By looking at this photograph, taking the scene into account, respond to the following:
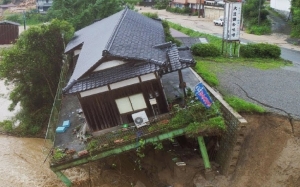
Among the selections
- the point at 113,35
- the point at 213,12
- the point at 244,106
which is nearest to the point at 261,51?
the point at 244,106

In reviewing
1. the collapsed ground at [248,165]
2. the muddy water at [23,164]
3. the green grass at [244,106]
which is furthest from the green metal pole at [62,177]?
the green grass at [244,106]

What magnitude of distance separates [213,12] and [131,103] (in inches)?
1740

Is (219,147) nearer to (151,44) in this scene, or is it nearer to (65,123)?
(151,44)

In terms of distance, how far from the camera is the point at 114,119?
1602 centimetres

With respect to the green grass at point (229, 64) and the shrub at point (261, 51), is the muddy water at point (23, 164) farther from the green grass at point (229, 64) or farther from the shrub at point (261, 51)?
the shrub at point (261, 51)

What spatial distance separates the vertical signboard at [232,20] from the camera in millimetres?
23828

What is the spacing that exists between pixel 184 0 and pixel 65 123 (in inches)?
2050

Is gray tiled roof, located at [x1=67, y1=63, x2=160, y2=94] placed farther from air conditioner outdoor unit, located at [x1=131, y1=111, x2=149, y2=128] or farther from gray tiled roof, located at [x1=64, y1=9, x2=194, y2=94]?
air conditioner outdoor unit, located at [x1=131, y1=111, x2=149, y2=128]

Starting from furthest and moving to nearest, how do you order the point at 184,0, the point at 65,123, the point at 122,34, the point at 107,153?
1. the point at 184,0
2. the point at 122,34
3. the point at 65,123
4. the point at 107,153

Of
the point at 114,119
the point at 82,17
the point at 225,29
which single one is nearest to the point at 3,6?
the point at 82,17

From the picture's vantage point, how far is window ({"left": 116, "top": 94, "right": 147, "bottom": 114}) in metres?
15.8

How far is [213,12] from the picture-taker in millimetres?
56156

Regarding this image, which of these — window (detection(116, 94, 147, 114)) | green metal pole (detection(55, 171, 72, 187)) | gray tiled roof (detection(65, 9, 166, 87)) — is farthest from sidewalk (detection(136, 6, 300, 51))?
green metal pole (detection(55, 171, 72, 187))

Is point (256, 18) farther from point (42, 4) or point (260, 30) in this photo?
point (42, 4)
